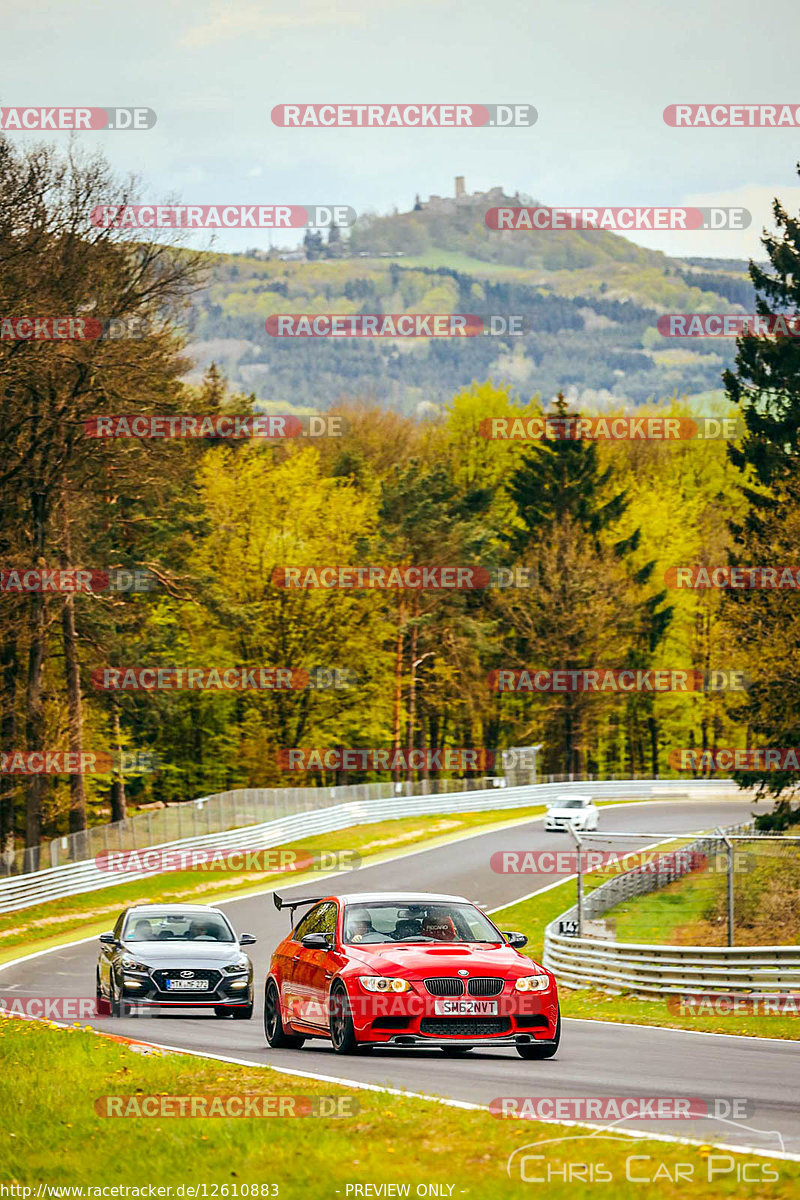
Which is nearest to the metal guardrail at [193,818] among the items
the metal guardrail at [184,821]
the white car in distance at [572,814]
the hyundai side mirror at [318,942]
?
the metal guardrail at [184,821]

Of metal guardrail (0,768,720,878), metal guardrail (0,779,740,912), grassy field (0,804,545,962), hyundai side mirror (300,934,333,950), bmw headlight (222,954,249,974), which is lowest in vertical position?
grassy field (0,804,545,962)

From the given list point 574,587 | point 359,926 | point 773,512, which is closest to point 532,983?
point 359,926

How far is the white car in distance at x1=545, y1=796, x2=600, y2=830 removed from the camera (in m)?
55.5

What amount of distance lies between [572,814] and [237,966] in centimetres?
3695

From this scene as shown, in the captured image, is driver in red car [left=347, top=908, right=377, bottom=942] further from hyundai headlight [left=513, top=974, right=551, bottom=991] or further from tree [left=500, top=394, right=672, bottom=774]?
tree [left=500, top=394, right=672, bottom=774]

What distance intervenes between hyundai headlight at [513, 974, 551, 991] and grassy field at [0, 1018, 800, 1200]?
240cm

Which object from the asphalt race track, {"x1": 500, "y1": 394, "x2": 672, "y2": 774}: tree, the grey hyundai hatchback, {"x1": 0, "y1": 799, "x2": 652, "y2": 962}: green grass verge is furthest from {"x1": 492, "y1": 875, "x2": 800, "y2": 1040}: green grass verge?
{"x1": 500, "y1": 394, "x2": 672, "y2": 774}: tree

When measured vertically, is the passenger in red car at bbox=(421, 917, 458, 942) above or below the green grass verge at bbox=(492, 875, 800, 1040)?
above

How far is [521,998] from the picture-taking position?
13359 mm

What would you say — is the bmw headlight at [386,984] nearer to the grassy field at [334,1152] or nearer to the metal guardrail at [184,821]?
the grassy field at [334,1152]

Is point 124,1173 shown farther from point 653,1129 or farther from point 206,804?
point 206,804

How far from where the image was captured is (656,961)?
77.3ft

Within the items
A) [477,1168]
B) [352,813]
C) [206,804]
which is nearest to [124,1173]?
[477,1168]

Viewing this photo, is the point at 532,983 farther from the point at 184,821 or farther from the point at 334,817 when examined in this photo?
the point at 334,817
